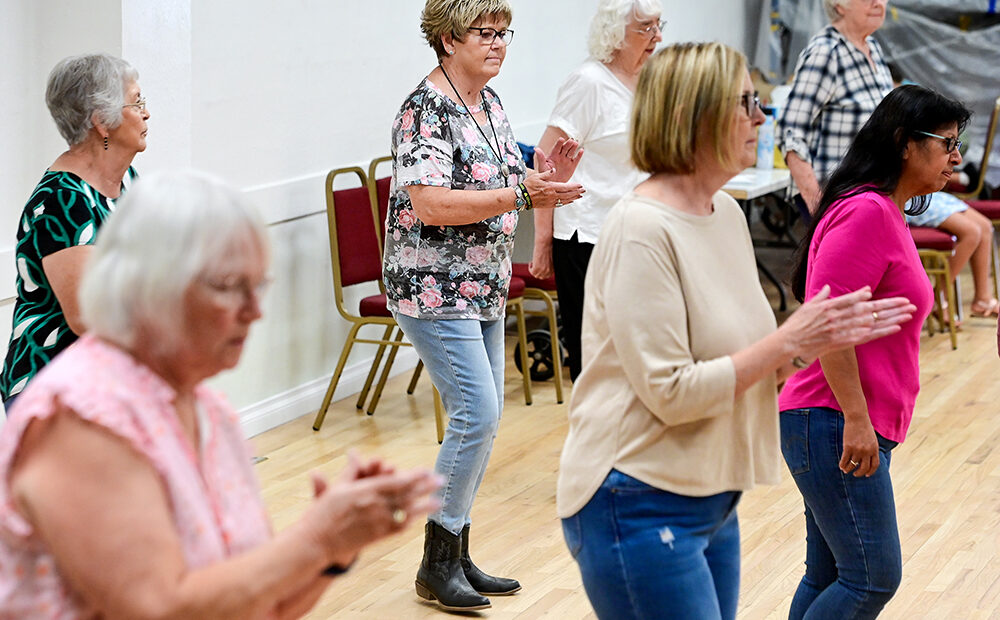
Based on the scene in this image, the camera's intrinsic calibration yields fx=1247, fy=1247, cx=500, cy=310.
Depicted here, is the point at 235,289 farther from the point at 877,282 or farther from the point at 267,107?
the point at 267,107

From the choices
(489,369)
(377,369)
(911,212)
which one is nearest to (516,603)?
(489,369)

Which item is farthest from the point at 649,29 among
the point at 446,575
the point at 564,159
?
the point at 446,575

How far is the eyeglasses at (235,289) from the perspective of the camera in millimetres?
1312

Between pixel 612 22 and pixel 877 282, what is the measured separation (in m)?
1.98

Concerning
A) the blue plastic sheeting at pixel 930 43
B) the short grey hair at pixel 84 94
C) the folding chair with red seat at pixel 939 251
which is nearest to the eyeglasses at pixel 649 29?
the short grey hair at pixel 84 94

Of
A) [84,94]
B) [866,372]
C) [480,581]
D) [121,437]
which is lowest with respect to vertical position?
[480,581]

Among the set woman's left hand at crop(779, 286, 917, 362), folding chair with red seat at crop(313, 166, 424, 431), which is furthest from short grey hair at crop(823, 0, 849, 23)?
woman's left hand at crop(779, 286, 917, 362)

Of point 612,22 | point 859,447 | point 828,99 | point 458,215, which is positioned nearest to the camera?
point 859,447

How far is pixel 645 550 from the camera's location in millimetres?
1824

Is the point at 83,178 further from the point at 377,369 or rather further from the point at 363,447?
the point at 377,369

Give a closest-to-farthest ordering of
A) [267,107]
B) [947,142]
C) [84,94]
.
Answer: [947,142] → [84,94] → [267,107]

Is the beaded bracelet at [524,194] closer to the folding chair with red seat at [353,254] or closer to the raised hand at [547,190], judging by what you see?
the raised hand at [547,190]

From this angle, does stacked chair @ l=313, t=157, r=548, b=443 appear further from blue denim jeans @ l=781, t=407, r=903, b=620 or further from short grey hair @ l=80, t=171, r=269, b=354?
short grey hair @ l=80, t=171, r=269, b=354

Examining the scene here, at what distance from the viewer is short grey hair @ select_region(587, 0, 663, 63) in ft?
13.3
